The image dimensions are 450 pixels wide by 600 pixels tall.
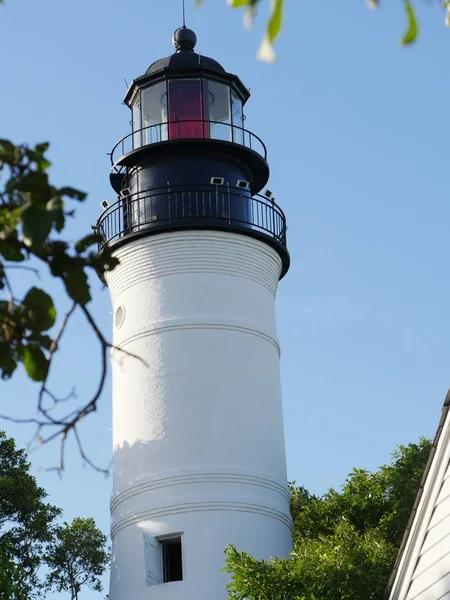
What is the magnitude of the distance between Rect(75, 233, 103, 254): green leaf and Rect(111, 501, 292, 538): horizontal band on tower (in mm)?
16980

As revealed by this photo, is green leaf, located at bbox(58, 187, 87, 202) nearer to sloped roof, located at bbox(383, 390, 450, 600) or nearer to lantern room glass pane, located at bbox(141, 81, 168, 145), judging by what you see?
sloped roof, located at bbox(383, 390, 450, 600)

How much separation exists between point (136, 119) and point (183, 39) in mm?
2028

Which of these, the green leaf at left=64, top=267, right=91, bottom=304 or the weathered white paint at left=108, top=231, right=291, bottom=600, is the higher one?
the weathered white paint at left=108, top=231, right=291, bottom=600

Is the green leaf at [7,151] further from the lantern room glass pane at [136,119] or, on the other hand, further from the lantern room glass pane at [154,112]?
the lantern room glass pane at [136,119]

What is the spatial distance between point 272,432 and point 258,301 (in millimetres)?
2550

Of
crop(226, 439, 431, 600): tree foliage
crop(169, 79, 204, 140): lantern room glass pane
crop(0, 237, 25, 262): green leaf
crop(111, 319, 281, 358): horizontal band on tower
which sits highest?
crop(169, 79, 204, 140): lantern room glass pane

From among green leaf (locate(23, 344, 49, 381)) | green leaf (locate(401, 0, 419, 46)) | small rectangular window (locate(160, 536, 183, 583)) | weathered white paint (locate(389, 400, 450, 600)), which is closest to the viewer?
green leaf (locate(401, 0, 419, 46))

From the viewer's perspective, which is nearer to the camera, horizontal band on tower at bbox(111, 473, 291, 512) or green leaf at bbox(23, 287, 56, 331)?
green leaf at bbox(23, 287, 56, 331)

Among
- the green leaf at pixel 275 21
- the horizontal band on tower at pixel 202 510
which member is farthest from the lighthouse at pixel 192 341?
the green leaf at pixel 275 21

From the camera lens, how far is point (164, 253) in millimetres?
23328

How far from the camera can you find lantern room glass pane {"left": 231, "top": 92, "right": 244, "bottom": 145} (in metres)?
24.7

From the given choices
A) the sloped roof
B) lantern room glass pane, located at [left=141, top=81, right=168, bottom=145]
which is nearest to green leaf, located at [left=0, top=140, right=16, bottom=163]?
the sloped roof

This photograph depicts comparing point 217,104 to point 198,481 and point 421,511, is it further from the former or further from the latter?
point 421,511

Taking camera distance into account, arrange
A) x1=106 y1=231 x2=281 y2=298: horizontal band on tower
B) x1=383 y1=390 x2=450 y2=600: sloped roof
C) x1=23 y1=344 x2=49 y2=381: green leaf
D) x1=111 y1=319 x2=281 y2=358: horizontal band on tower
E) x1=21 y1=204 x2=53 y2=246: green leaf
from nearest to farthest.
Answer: x1=21 y1=204 x2=53 y2=246: green leaf
x1=23 y1=344 x2=49 y2=381: green leaf
x1=383 y1=390 x2=450 y2=600: sloped roof
x1=111 y1=319 x2=281 y2=358: horizontal band on tower
x1=106 y1=231 x2=281 y2=298: horizontal band on tower
